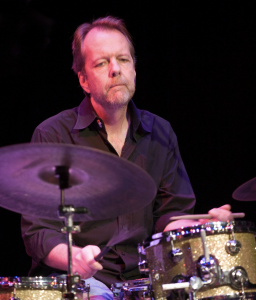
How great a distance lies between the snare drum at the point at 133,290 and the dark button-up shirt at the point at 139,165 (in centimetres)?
25

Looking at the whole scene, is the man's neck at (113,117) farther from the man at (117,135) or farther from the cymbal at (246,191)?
the cymbal at (246,191)

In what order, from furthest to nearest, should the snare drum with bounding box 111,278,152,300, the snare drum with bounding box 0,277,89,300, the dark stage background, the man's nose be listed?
the dark stage background, the man's nose, the snare drum with bounding box 111,278,152,300, the snare drum with bounding box 0,277,89,300

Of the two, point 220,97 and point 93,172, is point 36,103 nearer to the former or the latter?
point 220,97

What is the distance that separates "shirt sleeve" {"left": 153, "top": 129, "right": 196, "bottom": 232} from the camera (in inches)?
92.0

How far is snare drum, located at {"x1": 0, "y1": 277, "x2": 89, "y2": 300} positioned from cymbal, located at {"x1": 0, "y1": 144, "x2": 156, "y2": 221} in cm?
24

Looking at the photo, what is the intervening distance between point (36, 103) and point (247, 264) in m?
2.09

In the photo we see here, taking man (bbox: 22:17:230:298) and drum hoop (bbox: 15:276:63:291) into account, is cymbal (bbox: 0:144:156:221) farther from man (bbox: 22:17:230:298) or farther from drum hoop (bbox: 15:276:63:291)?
man (bbox: 22:17:230:298)

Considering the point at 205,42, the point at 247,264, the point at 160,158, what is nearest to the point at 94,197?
the point at 247,264

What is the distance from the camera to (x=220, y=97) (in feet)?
10.4

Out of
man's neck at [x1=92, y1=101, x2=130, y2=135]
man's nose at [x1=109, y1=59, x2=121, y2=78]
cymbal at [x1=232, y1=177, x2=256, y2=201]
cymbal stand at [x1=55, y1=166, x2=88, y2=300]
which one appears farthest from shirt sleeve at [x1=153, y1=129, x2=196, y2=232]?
cymbal stand at [x1=55, y1=166, x2=88, y2=300]

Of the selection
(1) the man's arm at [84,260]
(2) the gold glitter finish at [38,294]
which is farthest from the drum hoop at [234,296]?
(2) the gold glitter finish at [38,294]

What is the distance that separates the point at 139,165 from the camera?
7.70 ft

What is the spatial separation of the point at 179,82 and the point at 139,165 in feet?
3.55

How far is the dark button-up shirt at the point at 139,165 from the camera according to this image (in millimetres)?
2131
